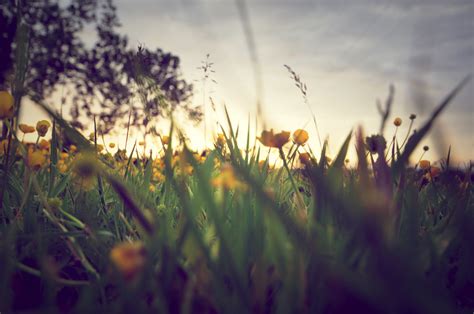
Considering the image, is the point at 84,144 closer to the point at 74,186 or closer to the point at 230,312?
the point at 230,312

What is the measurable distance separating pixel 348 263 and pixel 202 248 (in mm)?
298

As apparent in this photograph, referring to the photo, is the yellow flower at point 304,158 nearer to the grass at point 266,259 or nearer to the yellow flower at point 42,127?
the grass at point 266,259

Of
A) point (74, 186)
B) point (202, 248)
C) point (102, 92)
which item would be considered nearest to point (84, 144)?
point (202, 248)

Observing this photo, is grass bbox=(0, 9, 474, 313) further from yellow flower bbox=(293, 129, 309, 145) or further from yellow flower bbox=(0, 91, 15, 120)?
yellow flower bbox=(293, 129, 309, 145)

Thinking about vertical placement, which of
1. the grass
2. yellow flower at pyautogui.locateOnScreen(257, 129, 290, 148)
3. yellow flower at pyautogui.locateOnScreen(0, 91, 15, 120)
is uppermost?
yellow flower at pyautogui.locateOnScreen(0, 91, 15, 120)

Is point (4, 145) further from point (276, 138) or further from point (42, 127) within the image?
point (276, 138)

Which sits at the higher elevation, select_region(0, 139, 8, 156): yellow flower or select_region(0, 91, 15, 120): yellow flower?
select_region(0, 91, 15, 120): yellow flower

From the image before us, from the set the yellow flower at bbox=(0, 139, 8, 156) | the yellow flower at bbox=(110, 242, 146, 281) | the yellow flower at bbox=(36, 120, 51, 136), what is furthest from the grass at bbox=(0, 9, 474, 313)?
the yellow flower at bbox=(36, 120, 51, 136)

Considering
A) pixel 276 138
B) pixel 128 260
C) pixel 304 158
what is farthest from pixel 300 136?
pixel 128 260

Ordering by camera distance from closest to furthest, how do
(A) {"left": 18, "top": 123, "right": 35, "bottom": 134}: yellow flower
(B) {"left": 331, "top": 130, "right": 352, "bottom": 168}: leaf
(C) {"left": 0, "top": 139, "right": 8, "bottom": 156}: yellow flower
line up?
(B) {"left": 331, "top": 130, "right": 352, "bottom": 168}: leaf → (C) {"left": 0, "top": 139, "right": 8, "bottom": 156}: yellow flower → (A) {"left": 18, "top": 123, "right": 35, "bottom": 134}: yellow flower

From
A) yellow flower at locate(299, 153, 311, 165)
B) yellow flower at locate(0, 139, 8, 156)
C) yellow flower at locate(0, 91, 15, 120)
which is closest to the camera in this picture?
yellow flower at locate(0, 91, 15, 120)

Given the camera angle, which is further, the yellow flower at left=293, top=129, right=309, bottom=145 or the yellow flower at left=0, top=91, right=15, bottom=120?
the yellow flower at left=293, top=129, right=309, bottom=145

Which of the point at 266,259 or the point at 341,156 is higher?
the point at 341,156

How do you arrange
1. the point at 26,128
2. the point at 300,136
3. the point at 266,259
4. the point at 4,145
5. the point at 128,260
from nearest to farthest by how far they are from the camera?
the point at 128,260
the point at 266,259
the point at 300,136
the point at 4,145
the point at 26,128
